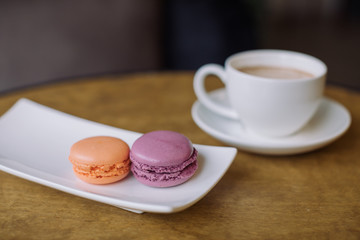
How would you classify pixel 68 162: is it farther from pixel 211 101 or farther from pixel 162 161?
pixel 211 101

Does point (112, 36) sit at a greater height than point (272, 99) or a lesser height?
lesser

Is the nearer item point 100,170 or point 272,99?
point 100,170

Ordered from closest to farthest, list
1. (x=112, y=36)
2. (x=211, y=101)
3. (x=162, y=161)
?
(x=162, y=161) → (x=211, y=101) → (x=112, y=36)

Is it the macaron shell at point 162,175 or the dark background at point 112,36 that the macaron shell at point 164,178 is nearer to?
the macaron shell at point 162,175

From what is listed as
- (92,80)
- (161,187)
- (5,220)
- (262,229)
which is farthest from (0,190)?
(92,80)

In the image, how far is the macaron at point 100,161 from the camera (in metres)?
0.55

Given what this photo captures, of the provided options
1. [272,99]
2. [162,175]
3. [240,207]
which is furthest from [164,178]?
[272,99]

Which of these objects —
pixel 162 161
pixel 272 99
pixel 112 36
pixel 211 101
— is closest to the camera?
pixel 162 161

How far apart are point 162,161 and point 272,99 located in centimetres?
26

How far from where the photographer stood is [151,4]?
1765mm

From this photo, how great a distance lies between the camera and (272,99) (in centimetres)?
70

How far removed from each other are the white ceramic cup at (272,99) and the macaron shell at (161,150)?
20 centimetres

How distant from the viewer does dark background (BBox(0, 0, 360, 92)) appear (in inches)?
62.9

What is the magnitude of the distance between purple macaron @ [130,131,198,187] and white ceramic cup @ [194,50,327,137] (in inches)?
7.9
